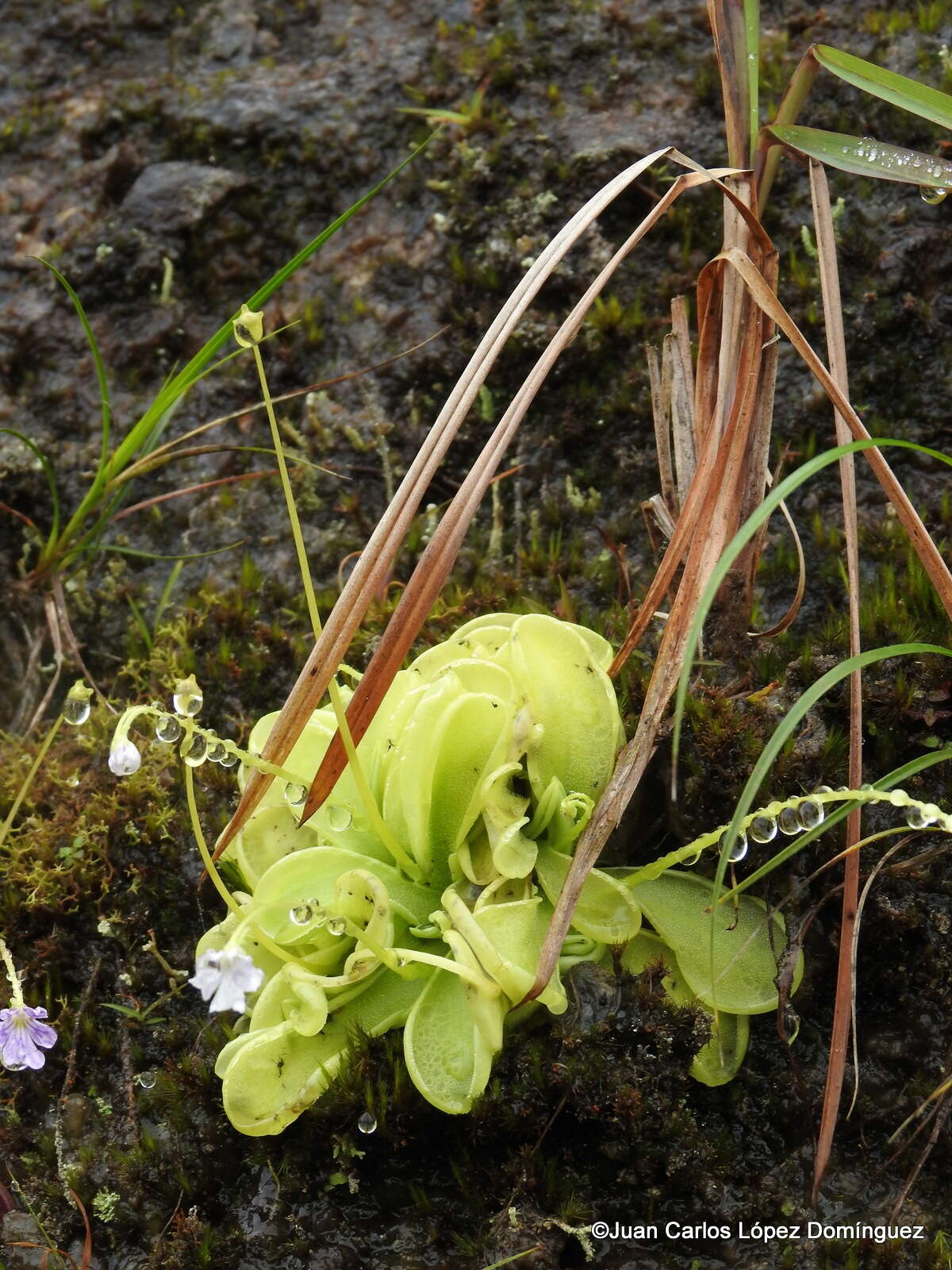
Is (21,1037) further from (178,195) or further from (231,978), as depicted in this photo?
(178,195)

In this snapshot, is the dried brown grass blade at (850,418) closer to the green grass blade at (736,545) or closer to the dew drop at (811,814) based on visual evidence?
the green grass blade at (736,545)

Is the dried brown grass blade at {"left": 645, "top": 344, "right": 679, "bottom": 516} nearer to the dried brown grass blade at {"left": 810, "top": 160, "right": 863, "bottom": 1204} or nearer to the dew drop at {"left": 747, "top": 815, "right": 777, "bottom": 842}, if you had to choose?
the dried brown grass blade at {"left": 810, "top": 160, "right": 863, "bottom": 1204}

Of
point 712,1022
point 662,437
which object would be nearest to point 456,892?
point 712,1022

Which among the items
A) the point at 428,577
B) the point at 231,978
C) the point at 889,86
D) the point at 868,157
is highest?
the point at 889,86

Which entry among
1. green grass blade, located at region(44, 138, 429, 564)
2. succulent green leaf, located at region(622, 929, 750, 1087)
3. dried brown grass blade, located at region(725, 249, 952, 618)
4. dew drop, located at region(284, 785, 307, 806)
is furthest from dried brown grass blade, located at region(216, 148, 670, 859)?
succulent green leaf, located at region(622, 929, 750, 1087)

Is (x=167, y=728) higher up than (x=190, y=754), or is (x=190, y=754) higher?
(x=167, y=728)

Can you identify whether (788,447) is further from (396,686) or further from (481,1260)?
(481,1260)

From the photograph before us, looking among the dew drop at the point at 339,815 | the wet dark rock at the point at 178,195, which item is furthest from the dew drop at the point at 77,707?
the wet dark rock at the point at 178,195
